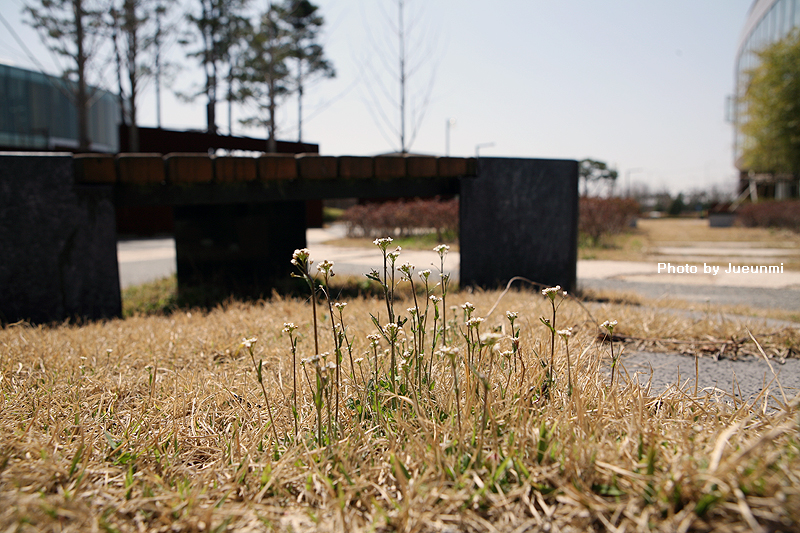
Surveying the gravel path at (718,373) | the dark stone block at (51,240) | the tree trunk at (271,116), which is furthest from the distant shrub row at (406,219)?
the gravel path at (718,373)

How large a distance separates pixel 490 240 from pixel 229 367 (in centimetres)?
284

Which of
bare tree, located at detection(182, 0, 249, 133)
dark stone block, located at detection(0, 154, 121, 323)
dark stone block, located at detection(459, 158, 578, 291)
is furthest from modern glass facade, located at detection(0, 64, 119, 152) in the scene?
dark stone block, located at detection(459, 158, 578, 291)

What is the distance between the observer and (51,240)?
135 inches

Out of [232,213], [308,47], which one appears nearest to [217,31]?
[308,47]

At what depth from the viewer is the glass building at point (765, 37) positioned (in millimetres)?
26255

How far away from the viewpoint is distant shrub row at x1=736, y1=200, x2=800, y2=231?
49.0 ft

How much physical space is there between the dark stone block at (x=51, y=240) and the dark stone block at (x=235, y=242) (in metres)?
1.38

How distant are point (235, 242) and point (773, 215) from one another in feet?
58.6

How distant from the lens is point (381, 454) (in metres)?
1.30

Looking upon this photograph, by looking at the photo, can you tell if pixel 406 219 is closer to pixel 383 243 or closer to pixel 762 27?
pixel 383 243

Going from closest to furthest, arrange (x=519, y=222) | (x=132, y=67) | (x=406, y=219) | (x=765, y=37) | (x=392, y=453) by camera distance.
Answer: (x=392, y=453)
(x=519, y=222)
(x=406, y=219)
(x=132, y=67)
(x=765, y=37)

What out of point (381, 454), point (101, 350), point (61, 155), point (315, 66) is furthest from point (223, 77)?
point (381, 454)

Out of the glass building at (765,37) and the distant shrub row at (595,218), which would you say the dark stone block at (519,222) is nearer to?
the distant shrub row at (595,218)

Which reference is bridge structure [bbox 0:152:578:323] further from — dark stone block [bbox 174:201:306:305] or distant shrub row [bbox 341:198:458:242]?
distant shrub row [bbox 341:198:458:242]
